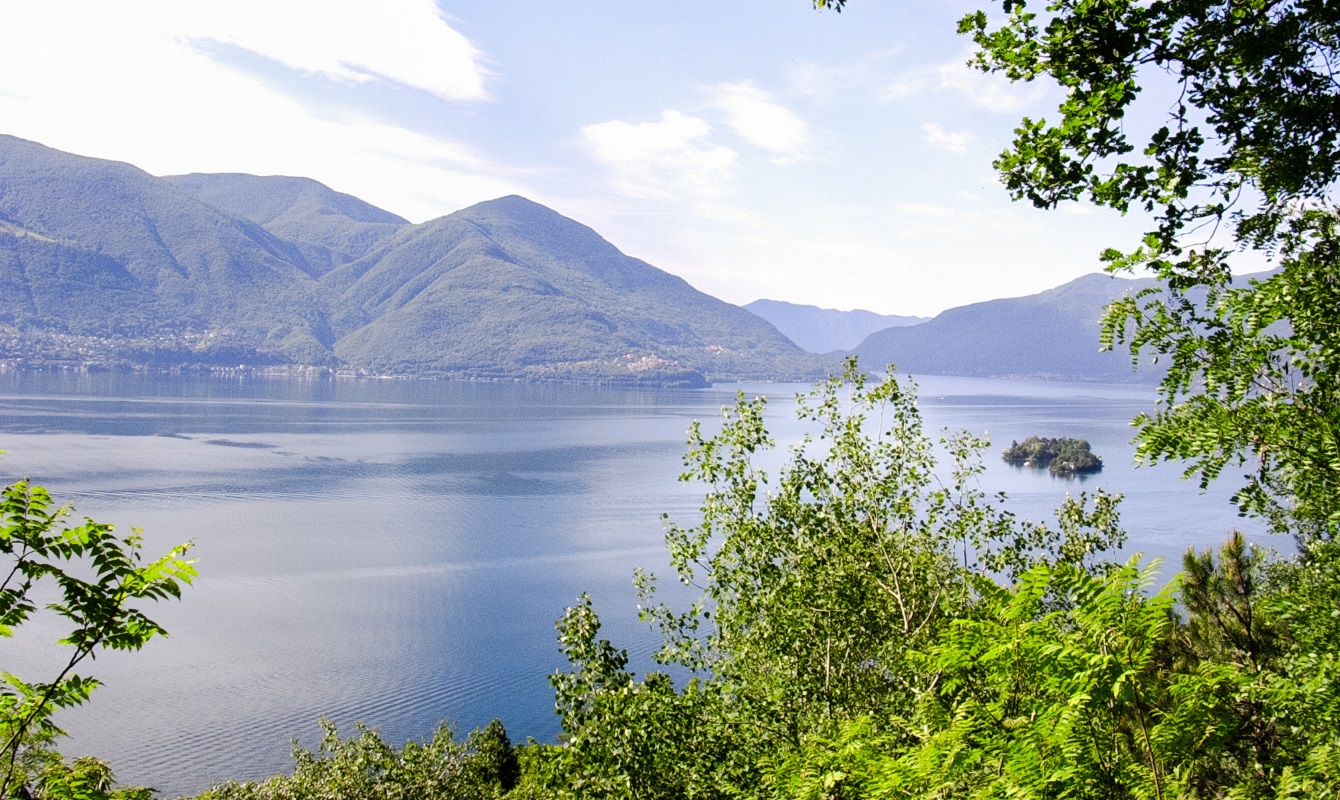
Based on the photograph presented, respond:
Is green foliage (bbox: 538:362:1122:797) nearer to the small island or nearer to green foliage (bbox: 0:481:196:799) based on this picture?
green foliage (bbox: 0:481:196:799)

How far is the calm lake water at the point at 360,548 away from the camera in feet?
118

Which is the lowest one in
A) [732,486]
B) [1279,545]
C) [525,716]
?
[525,716]

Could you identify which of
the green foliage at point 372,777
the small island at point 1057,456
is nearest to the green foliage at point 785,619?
the green foliage at point 372,777

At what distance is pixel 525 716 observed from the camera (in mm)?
36688

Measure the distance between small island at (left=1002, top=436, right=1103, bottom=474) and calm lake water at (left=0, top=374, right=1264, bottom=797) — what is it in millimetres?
1833

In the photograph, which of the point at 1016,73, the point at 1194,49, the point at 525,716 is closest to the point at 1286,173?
the point at 1194,49

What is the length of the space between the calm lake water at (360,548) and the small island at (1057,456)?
6.01 feet

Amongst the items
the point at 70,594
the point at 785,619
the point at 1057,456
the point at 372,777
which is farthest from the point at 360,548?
the point at 1057,456

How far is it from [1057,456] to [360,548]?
68696mm

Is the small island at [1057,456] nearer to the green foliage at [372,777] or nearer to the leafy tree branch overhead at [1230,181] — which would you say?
the green foliage at [372,777]

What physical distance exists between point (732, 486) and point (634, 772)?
3.52 metres

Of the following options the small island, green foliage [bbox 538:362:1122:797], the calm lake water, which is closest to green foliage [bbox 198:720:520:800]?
the calm lake water

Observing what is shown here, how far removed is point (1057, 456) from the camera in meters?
95.1

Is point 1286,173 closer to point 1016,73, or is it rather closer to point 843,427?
point 1016,73
